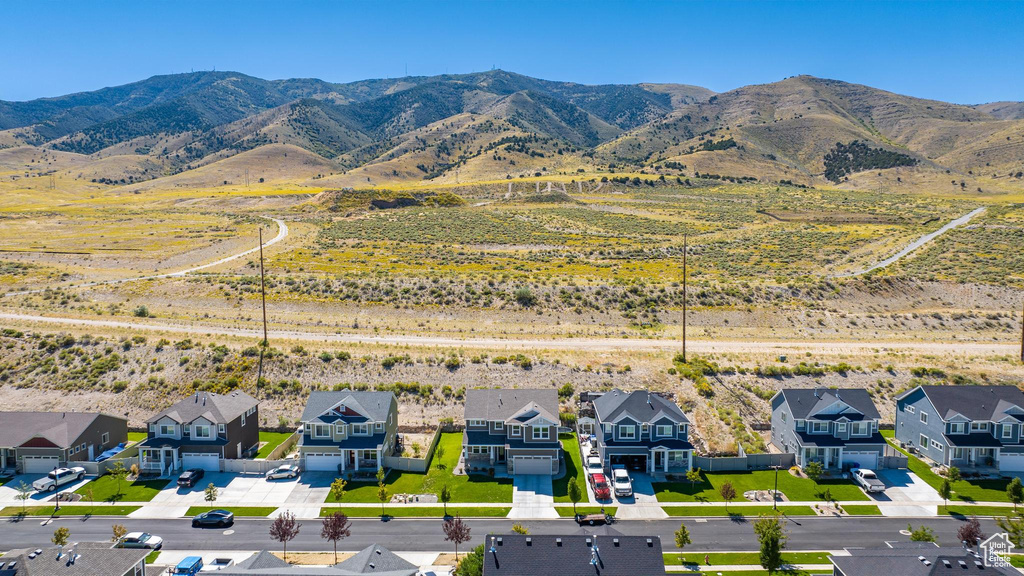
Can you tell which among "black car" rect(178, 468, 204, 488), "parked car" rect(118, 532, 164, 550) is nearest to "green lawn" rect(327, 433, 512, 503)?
"parked car" rect(118, 532, 164, 550)

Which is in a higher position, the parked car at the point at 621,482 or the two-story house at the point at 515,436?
the two-story house at the point at 515,436

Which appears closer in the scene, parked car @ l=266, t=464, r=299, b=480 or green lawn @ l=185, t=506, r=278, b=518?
green lawn @ l=185, t=506, r=278, b=518

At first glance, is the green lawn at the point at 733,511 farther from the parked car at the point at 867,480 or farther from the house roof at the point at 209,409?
the house roof at the point at 209,409

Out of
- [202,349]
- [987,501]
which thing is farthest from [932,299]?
[202,349]

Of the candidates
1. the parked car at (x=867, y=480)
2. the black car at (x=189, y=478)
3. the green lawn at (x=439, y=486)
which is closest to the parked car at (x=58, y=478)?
the black car at (x=189, y=478)

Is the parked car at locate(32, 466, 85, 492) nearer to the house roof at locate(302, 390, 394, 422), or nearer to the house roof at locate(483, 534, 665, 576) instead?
the house roof at locate(302, 390, 394, 422)

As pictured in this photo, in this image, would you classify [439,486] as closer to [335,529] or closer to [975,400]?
[335,529]

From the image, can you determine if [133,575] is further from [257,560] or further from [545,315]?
[545,315]
